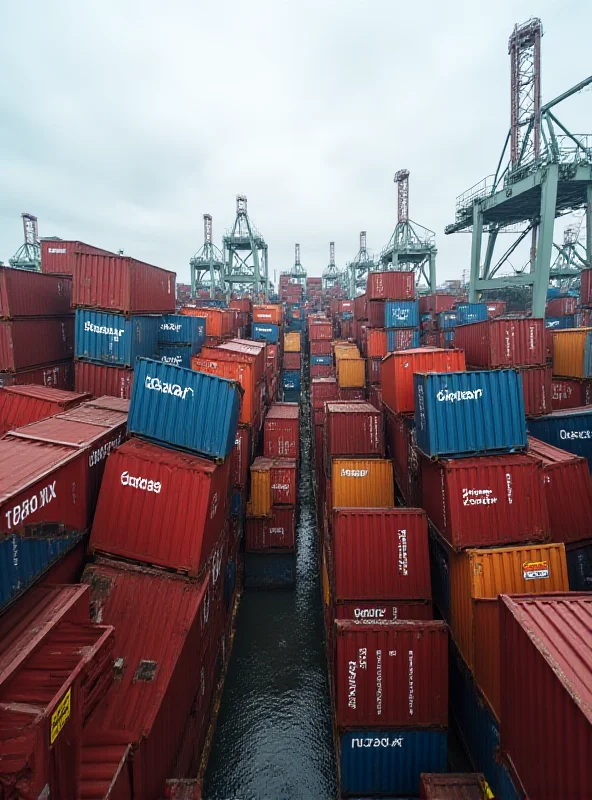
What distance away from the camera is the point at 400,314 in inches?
960

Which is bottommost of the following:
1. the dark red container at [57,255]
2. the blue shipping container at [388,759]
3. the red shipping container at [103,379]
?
the blue shipping container at [388,759]

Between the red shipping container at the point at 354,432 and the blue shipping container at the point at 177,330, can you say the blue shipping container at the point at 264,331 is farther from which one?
the red shipping container at the point at 354,432

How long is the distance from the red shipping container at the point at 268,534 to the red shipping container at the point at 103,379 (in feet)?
22.2

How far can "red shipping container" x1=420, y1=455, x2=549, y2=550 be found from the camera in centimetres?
1015

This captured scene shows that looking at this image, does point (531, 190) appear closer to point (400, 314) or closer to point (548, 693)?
point (400, 314)

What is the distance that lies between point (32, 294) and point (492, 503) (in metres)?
16.5

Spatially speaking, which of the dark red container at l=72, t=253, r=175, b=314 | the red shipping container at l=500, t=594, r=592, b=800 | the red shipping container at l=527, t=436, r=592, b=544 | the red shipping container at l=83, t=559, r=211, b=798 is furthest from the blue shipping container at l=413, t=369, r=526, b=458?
the dark red container at l=72, t=253, r=175, b=314

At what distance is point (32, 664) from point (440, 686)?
7787 millimetres

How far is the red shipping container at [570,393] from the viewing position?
19438 millimetres

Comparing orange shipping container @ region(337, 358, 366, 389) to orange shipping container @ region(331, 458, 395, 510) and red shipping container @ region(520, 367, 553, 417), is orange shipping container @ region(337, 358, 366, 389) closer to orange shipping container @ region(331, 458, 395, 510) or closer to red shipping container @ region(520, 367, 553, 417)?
red shipping container @ region(520, 367, 553, 417)

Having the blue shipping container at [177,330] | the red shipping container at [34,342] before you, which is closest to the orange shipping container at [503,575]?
the blue shipping container at [177,330]

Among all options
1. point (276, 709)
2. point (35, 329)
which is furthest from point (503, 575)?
point (35, 329)

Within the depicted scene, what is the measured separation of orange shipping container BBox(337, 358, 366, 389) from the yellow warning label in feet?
83.2

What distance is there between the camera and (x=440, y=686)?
9.07 m
